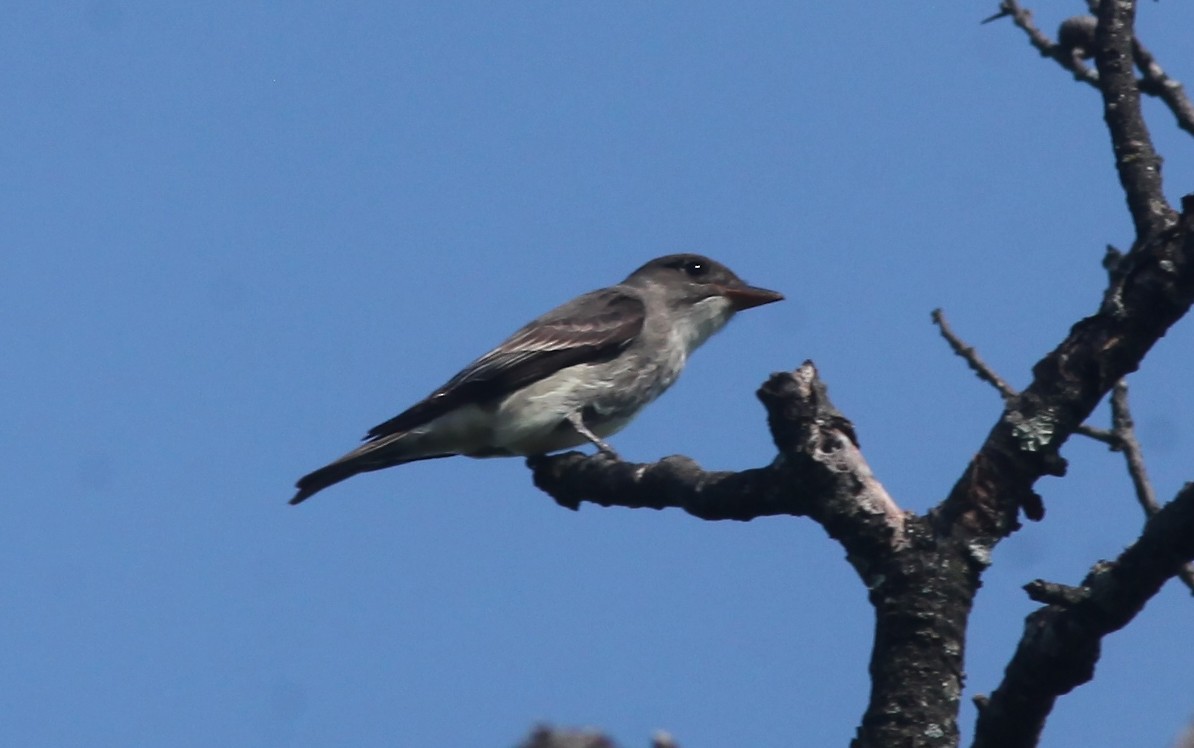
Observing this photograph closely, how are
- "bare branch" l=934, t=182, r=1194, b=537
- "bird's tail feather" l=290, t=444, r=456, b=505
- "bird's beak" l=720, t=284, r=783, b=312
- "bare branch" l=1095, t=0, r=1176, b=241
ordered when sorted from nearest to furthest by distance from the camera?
"bare branch" l=934, t=182, r=1194, b=537 < "bare branch" l=1095, t=0, r=1176, b=241 < "bird's tail feather" l=290, t=444, r=456, b=505 < "bird's beak" l=720, t=284, r=783, b=312

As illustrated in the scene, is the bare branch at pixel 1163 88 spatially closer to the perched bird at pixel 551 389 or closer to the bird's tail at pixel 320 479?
the perched bird at pixel 551 389

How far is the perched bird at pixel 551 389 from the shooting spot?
9.60 meters

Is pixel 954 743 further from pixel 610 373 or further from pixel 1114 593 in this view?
pixel 610 373

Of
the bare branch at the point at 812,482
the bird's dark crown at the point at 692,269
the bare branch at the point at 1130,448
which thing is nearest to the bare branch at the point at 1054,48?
the bare branch at the point at 1130,448

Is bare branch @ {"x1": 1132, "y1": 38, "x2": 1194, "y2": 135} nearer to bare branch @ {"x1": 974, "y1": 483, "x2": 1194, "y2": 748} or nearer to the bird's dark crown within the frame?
bare branch @ {"x1": 974, "y1": 483, "x2": 1194, "y2": 748}

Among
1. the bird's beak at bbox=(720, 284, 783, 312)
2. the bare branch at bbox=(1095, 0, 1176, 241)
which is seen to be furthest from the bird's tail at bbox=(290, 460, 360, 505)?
the bare branch at bbox=(1095, 0, 1176, 241)

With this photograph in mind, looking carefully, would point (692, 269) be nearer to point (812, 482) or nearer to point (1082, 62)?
point (1082, 62)

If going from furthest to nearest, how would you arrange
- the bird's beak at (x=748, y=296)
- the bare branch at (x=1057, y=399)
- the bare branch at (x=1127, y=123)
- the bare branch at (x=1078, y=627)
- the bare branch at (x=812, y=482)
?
the bird's beak at (x=748, y=296)
the bare branch at (x=1127, y=123)
the bare branch at (x=812, y=482)
the bare branch at (x=1057, y=399)
the bare branch at (x=1078, y=627)

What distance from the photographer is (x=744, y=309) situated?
36.4ft

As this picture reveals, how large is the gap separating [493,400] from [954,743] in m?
5.87

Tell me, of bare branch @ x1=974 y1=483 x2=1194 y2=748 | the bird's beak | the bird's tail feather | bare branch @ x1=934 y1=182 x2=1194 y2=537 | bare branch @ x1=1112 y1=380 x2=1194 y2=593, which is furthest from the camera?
the bird's beak

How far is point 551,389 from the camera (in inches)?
383

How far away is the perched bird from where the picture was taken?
9.60 m

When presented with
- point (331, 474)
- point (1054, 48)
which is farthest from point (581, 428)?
point (1054, 48)
